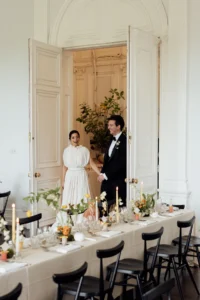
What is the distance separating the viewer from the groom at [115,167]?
23.0ft

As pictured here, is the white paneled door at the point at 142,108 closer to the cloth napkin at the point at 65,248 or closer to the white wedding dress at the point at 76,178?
the white wedding dress at the point at 76,178

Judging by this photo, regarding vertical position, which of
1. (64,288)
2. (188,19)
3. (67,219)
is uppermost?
(188,19)

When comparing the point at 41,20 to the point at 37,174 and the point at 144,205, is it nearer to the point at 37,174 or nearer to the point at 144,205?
the point at 37,174

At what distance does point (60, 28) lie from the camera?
8.22 metres

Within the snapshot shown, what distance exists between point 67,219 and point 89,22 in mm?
4189

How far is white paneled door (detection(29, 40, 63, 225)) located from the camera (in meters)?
7.54

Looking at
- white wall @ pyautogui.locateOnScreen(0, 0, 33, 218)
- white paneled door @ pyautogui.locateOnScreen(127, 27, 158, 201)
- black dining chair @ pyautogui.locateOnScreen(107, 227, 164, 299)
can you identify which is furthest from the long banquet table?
white wall @ pyautogui.locateOnScreen(0, 0, 33, 218)

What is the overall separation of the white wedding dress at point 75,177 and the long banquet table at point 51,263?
260cm

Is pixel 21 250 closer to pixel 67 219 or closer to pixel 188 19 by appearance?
pixel 67 219

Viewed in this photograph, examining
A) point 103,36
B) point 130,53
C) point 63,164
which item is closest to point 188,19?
point 130,53

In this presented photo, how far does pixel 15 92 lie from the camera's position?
28.4ft

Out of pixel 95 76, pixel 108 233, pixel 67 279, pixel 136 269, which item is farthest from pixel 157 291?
pixel 95 76

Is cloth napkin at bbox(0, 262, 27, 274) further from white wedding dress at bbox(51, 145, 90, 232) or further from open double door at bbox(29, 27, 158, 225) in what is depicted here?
white wedding dress at bbox(51, 145, 90, 232)

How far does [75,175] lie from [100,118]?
2329 mm
